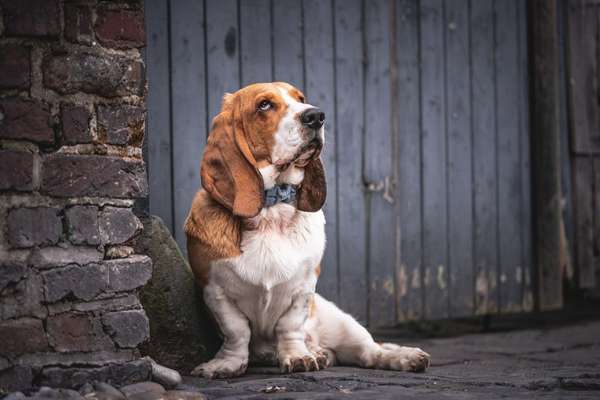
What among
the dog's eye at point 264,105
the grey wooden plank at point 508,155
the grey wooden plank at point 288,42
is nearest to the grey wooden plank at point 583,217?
the grey wooden plank at point 508,155

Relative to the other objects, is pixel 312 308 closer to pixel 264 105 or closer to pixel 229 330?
pixel 229 330

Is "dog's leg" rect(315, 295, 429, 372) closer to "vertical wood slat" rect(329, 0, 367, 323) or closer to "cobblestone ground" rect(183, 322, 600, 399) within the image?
"cobblestone ground" rect(183, 322, 600, 399)

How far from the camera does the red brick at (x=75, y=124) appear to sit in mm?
2824

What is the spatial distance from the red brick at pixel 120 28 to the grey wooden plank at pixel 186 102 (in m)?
1.32

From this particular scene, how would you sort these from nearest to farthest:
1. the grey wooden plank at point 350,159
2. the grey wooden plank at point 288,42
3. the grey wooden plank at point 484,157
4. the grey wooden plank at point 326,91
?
the grey wooden plank at point 288,42, the grey wooden plank at point 326,91, the grey wooden plank at point 350,159, the grey wooden plank at point 484,157

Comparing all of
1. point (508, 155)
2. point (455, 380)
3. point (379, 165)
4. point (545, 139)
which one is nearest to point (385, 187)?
point (379, 165)

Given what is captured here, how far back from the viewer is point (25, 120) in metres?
2.74

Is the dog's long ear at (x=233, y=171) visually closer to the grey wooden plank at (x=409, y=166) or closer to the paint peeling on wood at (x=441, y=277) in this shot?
the grey wooden plank at (x=409, y=166)

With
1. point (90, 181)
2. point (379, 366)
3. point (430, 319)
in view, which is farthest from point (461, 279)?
point (90, 181)

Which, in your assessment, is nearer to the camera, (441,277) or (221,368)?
(221,368)

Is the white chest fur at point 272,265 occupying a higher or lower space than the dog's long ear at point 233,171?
lower

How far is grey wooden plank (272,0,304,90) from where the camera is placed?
15.4 feet

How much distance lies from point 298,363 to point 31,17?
1.69 metres

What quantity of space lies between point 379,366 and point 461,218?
1.85 metres
